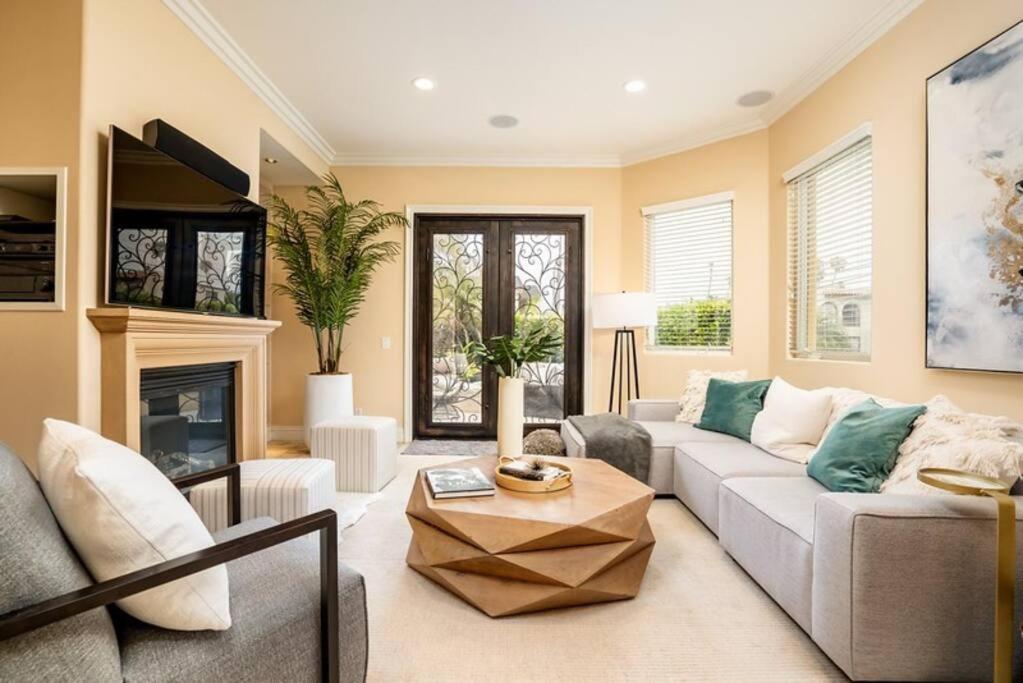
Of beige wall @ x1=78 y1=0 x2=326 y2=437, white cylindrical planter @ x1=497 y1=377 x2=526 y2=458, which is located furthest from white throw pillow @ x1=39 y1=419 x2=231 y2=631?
white cylindrical planter @ x1=497 y1=377 x2=526 y2=458

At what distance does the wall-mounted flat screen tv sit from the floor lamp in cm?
281

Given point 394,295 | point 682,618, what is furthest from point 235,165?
point 682,618

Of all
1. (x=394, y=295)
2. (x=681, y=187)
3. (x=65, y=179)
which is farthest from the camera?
(x=394, y=295)

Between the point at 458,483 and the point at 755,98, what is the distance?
3.61 m

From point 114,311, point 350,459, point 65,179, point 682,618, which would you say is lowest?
point 682,618

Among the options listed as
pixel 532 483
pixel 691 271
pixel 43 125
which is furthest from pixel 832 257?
pixel 43 125

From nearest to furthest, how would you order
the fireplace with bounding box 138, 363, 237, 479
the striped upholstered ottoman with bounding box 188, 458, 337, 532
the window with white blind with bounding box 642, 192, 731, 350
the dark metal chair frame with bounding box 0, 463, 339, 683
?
the dark metal chair frame with bounding box 0, 463, 339, 683 < the striped upholstered ottoman with bounding box 188, 458, 337, 532 < the fireplace with bounding box 138, 363, 237, 479 < the window with white blind with bounding box 642, 192, 731, 350

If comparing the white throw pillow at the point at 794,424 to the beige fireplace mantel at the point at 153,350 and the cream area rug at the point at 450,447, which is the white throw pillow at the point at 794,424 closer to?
the cream area rug at the point at 450,447

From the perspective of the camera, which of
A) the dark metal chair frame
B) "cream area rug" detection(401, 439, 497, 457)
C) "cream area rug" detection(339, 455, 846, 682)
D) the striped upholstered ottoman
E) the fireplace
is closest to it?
the dark metal chair frame

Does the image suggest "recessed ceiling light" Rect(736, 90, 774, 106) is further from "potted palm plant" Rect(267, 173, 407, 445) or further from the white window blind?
"potted palm plant" Rect(267, 173, 407, 445)

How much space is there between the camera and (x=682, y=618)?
183 centimetres

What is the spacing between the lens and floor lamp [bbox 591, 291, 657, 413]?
4.20 m

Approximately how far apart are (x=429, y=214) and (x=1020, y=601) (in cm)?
474

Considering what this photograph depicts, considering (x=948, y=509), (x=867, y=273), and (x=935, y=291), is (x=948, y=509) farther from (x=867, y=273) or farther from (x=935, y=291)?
(x=867, y=273)
